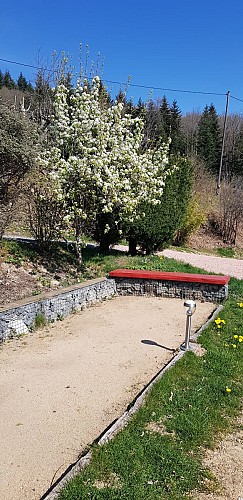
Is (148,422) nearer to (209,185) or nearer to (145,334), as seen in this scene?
(145,334)

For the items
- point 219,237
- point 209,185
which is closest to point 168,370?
point 219,237

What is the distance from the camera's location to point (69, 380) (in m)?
3.93

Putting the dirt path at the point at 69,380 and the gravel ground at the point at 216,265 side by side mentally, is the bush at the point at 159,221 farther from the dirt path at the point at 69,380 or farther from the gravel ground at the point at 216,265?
the dirt path at the point at 69,380

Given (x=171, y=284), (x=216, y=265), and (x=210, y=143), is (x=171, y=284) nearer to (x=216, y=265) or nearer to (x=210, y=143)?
(x=216, y=265)

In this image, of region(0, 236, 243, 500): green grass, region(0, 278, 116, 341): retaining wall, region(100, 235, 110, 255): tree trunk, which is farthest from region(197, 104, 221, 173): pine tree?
region(0, 236, 243, 500): green grass

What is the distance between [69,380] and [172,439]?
1392mm

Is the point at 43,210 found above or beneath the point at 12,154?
beneath

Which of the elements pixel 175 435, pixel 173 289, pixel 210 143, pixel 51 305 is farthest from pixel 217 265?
pixel 210 143

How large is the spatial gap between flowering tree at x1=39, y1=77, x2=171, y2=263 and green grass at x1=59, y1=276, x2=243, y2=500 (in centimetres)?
391

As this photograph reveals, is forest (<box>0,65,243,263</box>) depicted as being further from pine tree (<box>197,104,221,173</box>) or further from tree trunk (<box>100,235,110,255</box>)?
pine tree (<box>197,104,221,173</box>)

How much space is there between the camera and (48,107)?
17391 mm

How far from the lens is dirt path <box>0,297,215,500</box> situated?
2.69 meters

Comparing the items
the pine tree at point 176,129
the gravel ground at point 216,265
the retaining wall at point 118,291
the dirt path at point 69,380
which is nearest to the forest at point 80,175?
the retaining wall at point 118,291

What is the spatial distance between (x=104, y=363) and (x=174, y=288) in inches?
128
